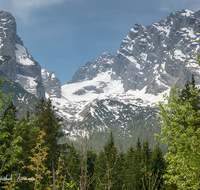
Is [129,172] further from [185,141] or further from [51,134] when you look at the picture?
[185,141]

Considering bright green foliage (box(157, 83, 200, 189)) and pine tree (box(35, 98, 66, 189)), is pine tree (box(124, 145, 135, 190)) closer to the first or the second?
pine tree (box(35, 98, 66, 189))

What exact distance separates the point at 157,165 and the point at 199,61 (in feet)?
92.6

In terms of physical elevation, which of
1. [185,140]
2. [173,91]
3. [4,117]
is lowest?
[185,140]

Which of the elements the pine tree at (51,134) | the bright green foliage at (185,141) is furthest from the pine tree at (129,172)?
the bright green foliage at (185,141)

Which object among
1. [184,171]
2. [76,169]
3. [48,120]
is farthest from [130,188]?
[184,171]

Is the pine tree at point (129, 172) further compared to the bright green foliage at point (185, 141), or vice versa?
the pine tree at point (129, 172)

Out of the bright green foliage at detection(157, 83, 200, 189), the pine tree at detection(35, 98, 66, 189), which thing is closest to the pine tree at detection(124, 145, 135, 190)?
the pine tree at detection(35, 98, 66, 189)

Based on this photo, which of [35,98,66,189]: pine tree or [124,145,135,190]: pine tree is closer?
[35,98,66,189]: pine tree

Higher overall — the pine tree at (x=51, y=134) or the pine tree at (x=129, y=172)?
the pine tree at (x=51, y=134)

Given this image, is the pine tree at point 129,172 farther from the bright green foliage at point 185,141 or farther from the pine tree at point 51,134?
the bright green foliage at point 185,141

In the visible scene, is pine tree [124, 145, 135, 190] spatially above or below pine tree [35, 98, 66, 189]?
below

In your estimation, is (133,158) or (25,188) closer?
(25,188)

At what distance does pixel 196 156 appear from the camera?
10.6 m

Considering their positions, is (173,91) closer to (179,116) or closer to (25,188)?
(179,116)
